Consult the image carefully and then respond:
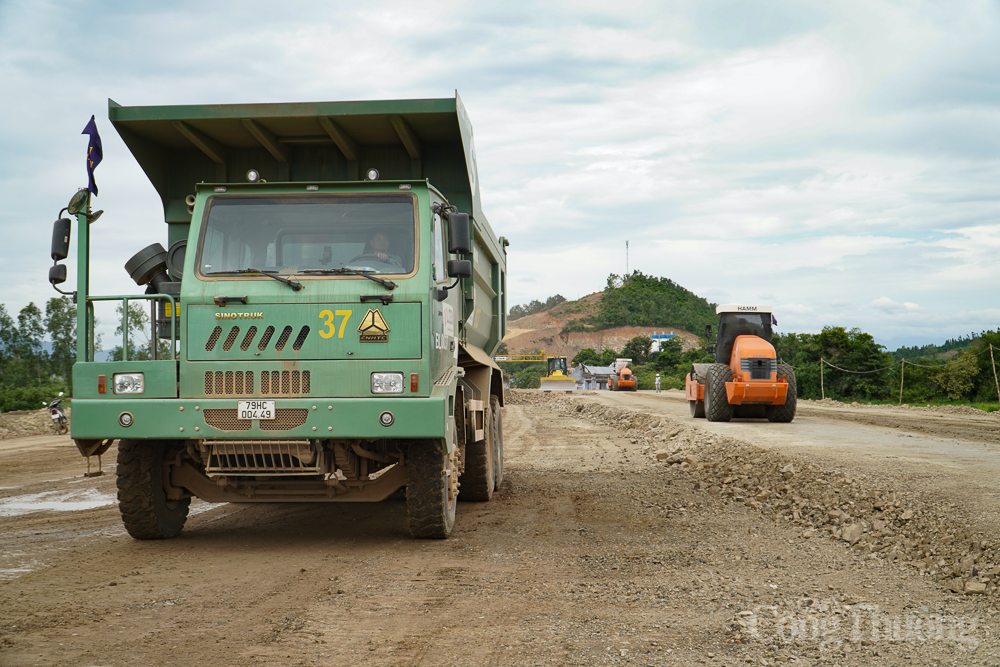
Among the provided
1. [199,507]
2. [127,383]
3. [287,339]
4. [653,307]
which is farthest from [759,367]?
Result: [653,307]

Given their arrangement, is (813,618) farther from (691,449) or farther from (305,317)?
(691,449)

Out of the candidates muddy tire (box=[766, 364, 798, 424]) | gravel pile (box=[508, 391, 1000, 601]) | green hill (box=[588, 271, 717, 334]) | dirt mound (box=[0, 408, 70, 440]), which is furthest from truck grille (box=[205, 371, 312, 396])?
green hill (box=[588, 271, 717, 334])

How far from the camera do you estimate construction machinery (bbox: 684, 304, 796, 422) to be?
1717cm

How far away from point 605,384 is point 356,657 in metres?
58.7

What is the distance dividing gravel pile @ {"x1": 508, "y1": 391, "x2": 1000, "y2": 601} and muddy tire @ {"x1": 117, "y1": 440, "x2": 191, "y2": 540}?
5.55 m

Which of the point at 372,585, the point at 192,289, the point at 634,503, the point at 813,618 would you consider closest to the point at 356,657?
the point at 372,585

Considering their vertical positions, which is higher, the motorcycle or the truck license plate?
the truck license plate

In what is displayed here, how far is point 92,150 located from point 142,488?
269 cm

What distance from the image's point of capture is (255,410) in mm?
5906

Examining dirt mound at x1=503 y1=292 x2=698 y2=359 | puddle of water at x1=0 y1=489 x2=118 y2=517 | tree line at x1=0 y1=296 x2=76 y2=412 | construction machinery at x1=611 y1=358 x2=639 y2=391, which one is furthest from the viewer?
dirt mound at x1=503 y1=292 x2=698 y2=359

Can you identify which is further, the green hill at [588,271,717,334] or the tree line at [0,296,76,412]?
the green hill at [588,271,717,334]

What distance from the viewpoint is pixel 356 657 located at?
3889 mm

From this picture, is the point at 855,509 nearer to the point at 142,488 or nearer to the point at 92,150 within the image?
the point at 142,488

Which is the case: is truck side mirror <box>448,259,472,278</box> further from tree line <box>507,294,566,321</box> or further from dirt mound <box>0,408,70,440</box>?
tree line <box>507,294,566,321</box>
